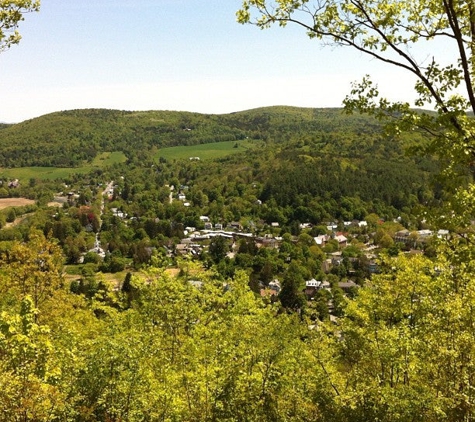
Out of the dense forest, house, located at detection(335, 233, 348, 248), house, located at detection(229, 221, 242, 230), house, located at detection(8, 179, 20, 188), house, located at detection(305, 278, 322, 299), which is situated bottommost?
house, located at detection(305, 278, 322, 299)

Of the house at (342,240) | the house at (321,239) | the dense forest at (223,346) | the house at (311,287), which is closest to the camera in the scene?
the dense forest at (223,346)

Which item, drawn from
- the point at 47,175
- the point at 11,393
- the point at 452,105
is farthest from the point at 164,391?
the point at 47,175

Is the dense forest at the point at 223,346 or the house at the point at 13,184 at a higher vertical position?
the dense forest at the point at 223,346

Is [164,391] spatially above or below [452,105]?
below

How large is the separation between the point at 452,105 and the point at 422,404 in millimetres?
7109

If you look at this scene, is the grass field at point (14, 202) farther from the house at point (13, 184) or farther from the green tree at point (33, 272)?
the green tree at point (33, 272)

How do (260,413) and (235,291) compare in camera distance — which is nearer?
(260,413)

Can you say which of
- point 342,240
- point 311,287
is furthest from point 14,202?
point 311,287

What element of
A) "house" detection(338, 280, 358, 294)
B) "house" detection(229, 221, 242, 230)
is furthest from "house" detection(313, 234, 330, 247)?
"house" detection(338, 280, 358, 294)

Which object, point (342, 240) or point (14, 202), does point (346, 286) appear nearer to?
point (342, 240)

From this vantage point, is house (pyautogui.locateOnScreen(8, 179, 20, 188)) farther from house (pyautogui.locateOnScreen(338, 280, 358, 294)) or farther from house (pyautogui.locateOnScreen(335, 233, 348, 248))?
house (pyautogui.locateOnScreen(338, 280, 358, 294))

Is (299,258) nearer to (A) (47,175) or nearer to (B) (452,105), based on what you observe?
(B) (452,105)

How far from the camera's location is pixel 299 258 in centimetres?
9925

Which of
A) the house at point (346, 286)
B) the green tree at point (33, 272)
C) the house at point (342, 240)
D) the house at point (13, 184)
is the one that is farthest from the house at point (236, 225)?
the green tree at point (33, 272)
